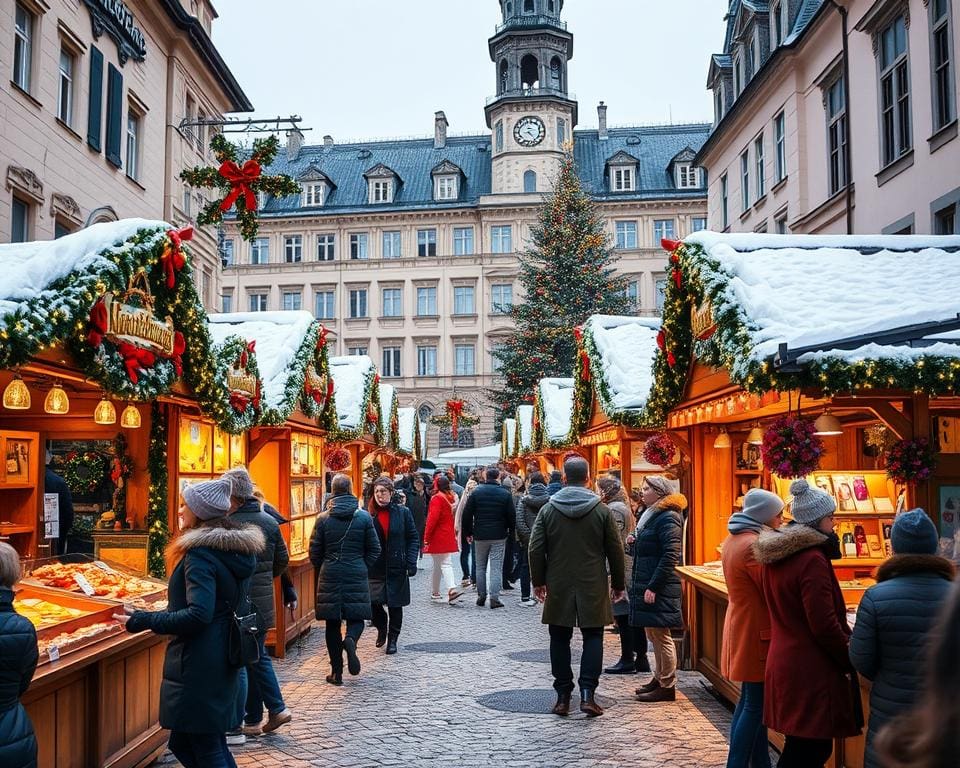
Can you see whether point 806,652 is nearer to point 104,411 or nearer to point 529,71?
point 104,411

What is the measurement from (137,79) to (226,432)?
15448 millimetres

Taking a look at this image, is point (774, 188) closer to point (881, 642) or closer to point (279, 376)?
point (279, 376)

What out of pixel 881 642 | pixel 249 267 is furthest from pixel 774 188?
pixel 249 267

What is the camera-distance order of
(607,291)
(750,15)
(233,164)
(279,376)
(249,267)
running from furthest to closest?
1. (249,267)
2. (607,291)
3. (750,15)
4. (279,376)
5. (233,164)

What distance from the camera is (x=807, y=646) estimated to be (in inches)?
217

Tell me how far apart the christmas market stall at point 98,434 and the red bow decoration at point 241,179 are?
1.69 meters

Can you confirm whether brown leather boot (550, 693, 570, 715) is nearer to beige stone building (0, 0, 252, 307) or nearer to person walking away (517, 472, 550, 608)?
person walking away (517, 472, 550, 608)

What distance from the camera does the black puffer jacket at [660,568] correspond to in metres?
8.98

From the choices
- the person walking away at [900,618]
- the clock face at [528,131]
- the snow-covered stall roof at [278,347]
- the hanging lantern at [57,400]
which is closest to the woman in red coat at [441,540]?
the snow-covered stall roof at [278,347]

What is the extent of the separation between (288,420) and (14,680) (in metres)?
9.40

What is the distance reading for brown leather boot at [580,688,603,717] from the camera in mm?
8461

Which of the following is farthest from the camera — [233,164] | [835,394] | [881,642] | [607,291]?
[607,291]

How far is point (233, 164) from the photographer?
1066 centimetres

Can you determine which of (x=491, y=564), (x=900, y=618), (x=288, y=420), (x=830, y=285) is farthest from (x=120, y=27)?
(x=900, y=618)
